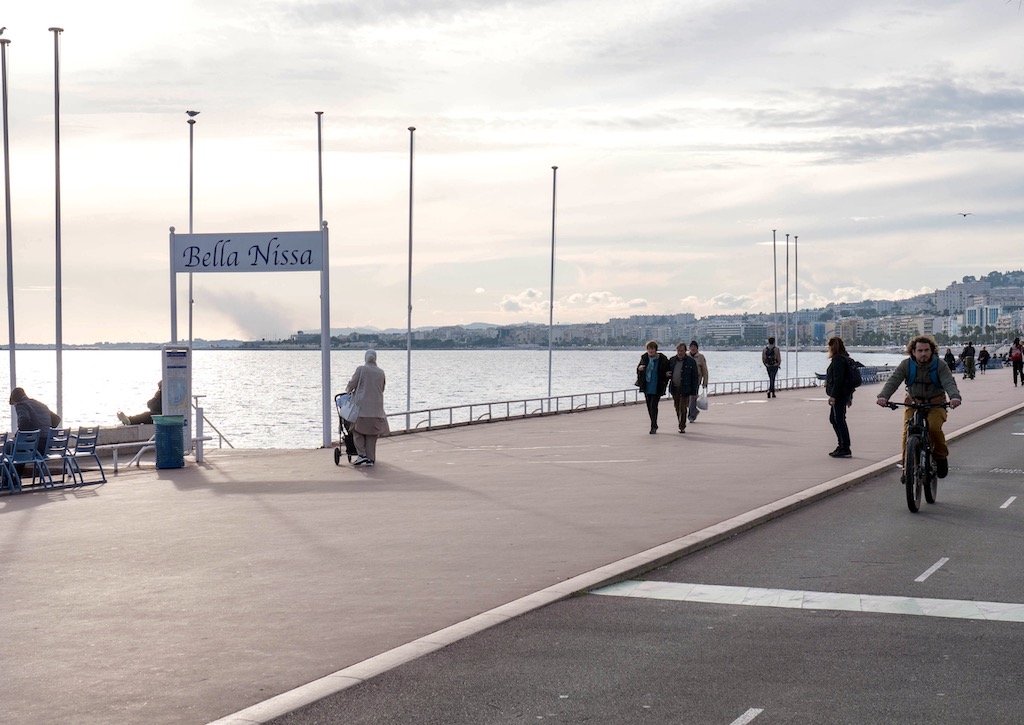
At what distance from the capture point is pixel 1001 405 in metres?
32.8

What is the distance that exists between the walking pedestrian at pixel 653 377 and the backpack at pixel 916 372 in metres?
11.0

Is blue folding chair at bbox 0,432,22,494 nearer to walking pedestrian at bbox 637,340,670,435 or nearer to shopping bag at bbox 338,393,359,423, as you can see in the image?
shopping bag at bbox 338,393,359,423

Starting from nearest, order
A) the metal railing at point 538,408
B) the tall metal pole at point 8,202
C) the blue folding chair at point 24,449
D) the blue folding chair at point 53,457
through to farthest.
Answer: the blue folding chair at point 24,449 < the blue folding chair at point 53,457 < the metal railing at point 538,408 < the tall metal pole at point 8,202

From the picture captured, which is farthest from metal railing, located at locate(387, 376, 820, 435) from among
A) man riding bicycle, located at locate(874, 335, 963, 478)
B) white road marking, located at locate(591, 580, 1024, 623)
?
white road marking, located at locate(591, 580, 1024, 623)

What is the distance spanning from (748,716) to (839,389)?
43.9ft

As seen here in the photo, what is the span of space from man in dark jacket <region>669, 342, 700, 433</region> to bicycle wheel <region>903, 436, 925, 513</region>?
39.7 ft

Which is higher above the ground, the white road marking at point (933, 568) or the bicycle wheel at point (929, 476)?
the bicycle wheel at point (929, 476)

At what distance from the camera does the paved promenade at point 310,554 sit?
637cm

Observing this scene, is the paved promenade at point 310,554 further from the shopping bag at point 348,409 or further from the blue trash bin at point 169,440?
the shopping bag at point 348,409

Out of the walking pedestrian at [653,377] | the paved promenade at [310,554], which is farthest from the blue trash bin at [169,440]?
the walking pedestrian at [653,377]

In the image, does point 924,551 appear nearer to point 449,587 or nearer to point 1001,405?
point 449,587

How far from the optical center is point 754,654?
22.0 ft

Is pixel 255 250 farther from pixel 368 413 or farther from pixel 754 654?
pixel 754 654

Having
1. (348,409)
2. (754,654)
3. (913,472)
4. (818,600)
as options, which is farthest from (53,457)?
(754,654)
